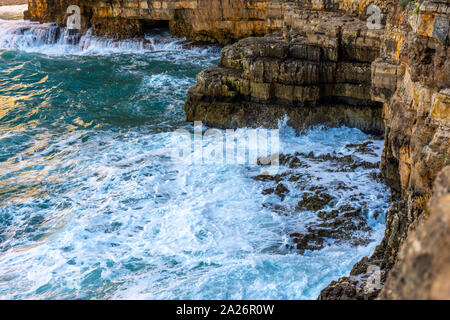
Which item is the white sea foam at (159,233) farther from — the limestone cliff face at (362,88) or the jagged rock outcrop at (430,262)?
the jagged rock outcrop at (430,262)

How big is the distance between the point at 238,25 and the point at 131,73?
5.94 meters

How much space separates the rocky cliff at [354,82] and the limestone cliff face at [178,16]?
57 millimetres

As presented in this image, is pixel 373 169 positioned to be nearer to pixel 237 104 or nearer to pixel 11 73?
pixel 237 104

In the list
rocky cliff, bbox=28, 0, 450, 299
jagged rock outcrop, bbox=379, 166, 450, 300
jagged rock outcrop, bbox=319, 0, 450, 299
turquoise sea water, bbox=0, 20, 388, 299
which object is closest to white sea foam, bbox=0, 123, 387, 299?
turquoise sea water, bbox=0, 20, 388, 299

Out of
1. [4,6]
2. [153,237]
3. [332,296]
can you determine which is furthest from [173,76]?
[4,6]

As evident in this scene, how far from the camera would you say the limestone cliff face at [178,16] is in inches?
934

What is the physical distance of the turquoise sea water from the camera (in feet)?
27.5

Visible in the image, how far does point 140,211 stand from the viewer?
10945mm

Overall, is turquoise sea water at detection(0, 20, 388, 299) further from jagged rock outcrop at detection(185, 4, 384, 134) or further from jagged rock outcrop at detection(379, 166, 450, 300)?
jagged rock outcrop at detection(379, 166, 450, 300)

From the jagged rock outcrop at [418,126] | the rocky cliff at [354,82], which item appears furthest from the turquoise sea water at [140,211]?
the jagged rock outcrop at [418,126]

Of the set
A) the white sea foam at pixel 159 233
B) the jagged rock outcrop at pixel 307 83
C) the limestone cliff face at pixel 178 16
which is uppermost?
the limestone cliff face at pixel 178 16

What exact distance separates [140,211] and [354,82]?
735 centimetres

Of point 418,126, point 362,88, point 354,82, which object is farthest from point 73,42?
point 418,126
